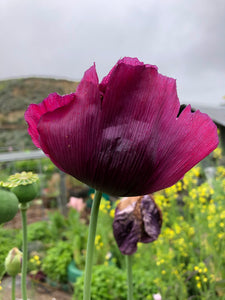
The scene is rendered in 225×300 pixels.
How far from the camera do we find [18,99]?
624 cm

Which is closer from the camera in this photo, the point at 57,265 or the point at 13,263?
the point at 13,263

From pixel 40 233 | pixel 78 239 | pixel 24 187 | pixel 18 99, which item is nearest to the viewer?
pixel 24 187

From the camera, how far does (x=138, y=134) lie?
22 cm

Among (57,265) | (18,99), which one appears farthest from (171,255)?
(18,99)

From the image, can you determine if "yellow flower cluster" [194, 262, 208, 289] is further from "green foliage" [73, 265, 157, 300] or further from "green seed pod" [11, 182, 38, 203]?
"green seed pod" [11, 182, 38, 203]

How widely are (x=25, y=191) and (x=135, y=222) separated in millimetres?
236

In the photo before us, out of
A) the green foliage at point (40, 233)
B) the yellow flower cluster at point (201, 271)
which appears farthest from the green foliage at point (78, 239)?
the yellow flower cluster at point (201, 271)

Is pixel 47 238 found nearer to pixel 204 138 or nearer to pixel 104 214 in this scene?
pixel 104 214

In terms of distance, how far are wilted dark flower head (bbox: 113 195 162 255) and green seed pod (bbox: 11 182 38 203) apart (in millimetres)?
195

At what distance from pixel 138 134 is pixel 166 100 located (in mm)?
32

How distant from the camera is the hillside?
19.3 ft

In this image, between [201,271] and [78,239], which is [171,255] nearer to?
[201,271]

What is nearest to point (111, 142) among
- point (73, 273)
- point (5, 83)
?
point (73, 273)

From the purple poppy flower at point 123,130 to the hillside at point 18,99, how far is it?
5773 mm
